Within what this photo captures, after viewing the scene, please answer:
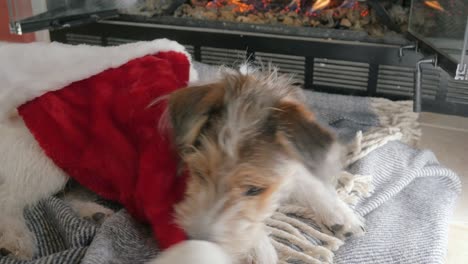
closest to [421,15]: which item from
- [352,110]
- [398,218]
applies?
[352,110]

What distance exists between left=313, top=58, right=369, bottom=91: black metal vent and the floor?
419 millimetres

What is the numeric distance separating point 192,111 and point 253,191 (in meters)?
0.29

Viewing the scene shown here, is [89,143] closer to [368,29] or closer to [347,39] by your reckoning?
[347,39]

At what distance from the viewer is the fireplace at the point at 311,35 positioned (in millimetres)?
2775

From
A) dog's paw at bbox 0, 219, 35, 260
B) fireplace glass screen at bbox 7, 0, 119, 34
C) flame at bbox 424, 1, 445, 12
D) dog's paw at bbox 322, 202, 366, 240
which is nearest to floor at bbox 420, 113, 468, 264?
dog's paw at bbox 322, 202, 366, 240

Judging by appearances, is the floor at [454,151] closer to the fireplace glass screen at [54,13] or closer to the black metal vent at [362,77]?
the black metal vent at [362,77]

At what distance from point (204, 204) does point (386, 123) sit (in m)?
1.56

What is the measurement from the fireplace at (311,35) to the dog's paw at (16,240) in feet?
5.23

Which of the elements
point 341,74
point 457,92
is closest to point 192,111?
point 341,74

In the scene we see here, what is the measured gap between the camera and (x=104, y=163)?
1751 millimetres

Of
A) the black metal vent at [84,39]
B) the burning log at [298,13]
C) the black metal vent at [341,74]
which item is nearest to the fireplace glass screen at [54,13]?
the black metal vent at [84,39]

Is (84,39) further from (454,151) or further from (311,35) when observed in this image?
(454,151)

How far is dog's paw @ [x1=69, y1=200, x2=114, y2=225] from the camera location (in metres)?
1.76

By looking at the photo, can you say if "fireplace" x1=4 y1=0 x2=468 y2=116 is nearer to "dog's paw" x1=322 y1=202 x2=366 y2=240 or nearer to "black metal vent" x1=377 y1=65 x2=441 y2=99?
"black metal vent" x1=377 y1=65 x2=441 y2=99
